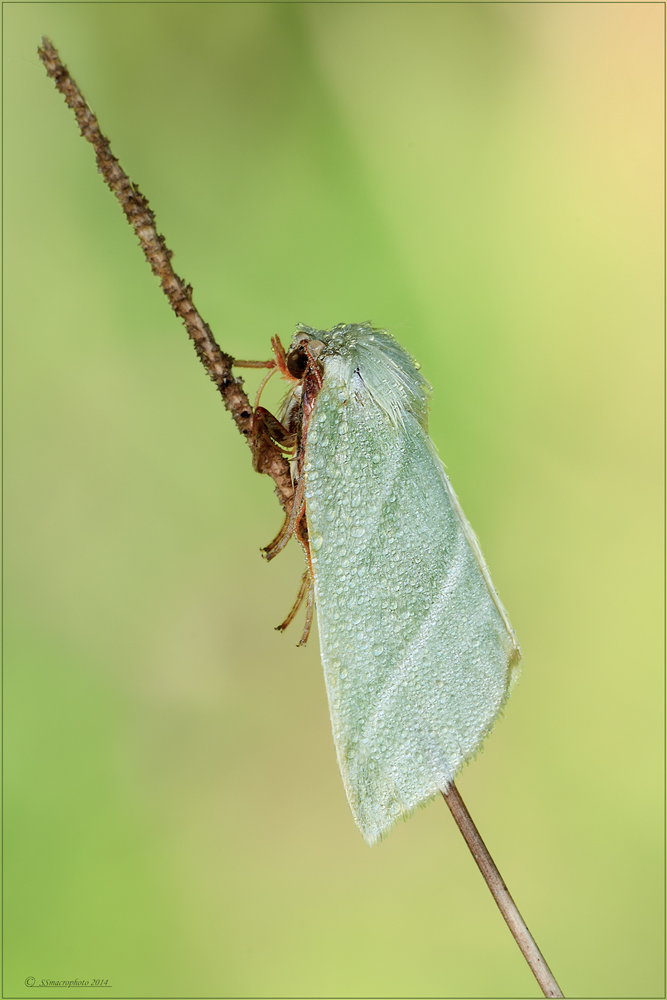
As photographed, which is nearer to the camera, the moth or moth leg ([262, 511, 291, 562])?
the moth

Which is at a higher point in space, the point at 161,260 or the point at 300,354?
the point at 161,260

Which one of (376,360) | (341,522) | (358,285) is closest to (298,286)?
(358,285)

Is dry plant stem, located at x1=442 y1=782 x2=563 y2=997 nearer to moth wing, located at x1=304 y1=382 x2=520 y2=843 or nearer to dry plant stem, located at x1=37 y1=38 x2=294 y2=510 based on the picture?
moth wing, located at x1=304 y1=382 x2=520 y2=843

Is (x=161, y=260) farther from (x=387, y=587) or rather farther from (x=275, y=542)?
(x=387, y=587)

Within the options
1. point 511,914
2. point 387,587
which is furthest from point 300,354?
point 511,914

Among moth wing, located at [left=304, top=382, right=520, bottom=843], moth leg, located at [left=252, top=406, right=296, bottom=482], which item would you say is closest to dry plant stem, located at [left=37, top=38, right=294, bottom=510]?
moth leg, located at [left=252, top=406, right=296, bottom=482]

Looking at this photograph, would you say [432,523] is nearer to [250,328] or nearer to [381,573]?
[381,573]
